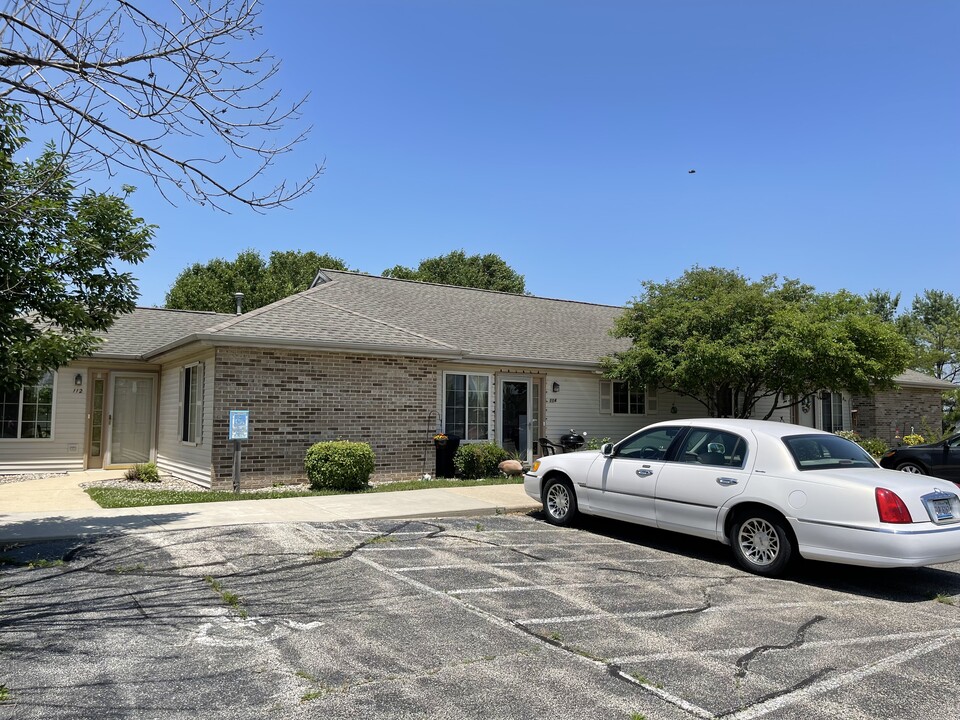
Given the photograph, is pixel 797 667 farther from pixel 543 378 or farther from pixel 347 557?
pixel 543 378

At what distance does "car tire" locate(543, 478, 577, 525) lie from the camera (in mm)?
9578

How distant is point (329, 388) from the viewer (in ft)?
46.4

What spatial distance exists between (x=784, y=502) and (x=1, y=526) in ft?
30.7

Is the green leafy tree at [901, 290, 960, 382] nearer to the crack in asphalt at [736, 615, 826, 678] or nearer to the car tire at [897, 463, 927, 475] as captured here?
the car tire at [897, 463, 927, 475]

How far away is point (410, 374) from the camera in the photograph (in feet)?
49.5

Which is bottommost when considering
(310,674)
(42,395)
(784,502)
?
(310,674)

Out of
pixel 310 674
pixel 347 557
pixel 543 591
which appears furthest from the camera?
pixel 347 557

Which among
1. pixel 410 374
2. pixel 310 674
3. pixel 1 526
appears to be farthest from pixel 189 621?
pixel 410 374

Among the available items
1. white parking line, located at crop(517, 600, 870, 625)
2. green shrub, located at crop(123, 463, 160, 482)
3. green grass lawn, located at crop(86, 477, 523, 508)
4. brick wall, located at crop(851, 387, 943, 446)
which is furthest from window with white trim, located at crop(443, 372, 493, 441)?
brick wall, located at crop(851, 387, 943, 446)

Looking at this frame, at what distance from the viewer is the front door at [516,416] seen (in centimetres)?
1730

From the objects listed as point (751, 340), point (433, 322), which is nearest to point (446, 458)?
point (433, 322)

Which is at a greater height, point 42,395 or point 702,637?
point 42,395

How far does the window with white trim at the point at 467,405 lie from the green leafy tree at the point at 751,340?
3541mm

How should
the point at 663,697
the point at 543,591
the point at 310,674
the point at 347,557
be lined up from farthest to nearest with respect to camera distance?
the point at 347,557, the point at 543,591, the point at 310,674, the point at 663,697
